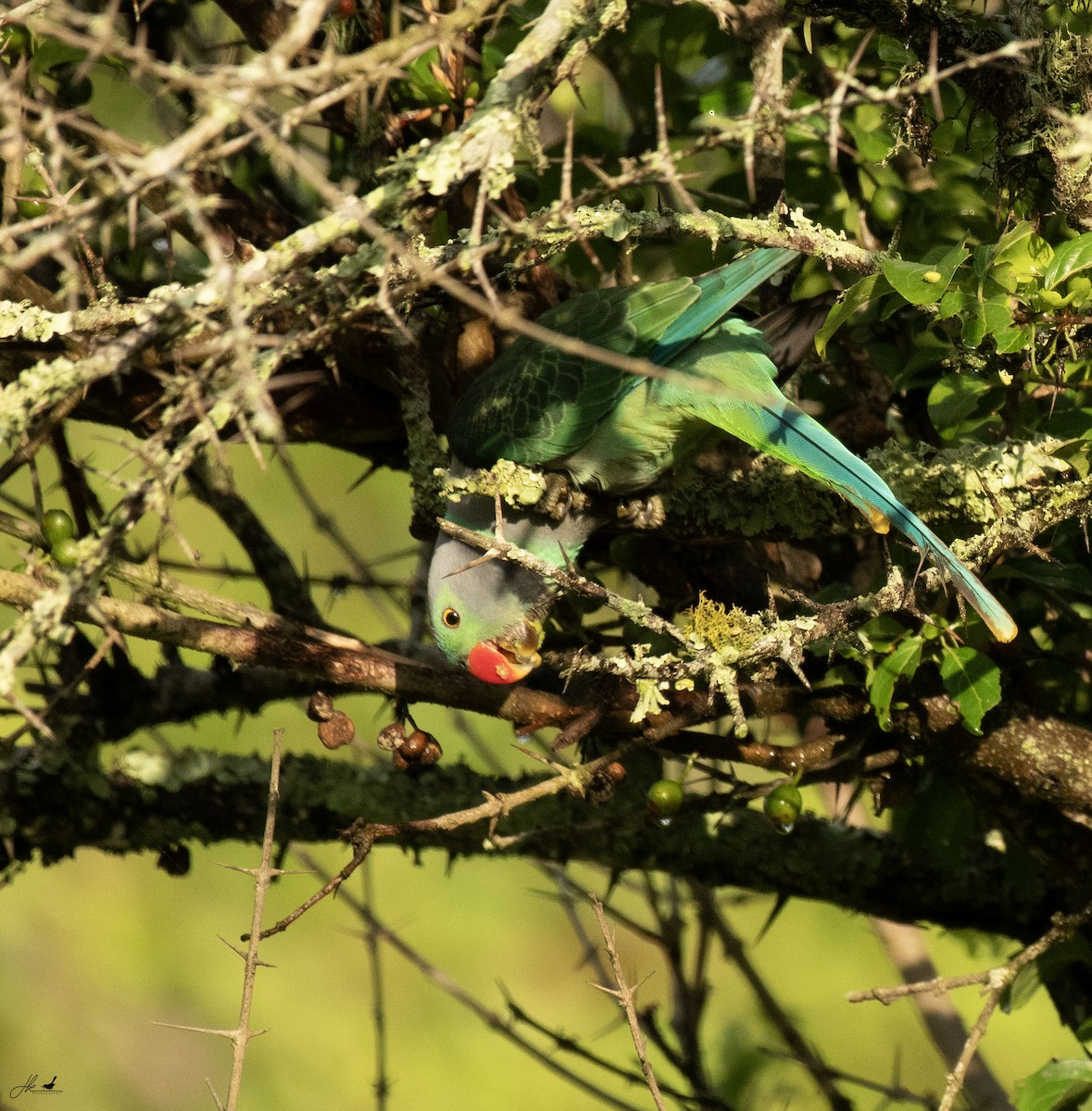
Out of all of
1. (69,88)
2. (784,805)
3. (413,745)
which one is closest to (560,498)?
(413,745)

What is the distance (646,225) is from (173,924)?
3.90 m

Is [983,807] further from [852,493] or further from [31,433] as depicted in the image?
[31,433]

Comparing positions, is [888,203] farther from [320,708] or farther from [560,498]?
[320,708]

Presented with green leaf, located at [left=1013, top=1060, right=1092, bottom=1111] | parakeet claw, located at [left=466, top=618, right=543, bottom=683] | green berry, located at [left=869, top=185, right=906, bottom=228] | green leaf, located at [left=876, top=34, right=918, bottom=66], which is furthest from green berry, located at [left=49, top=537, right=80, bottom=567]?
green leaf, located at [left=1013, top=1060, right=1092, bottom=1111]

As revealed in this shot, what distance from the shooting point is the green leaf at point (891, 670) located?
7.43 feet

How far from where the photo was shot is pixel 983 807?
2.61 metres

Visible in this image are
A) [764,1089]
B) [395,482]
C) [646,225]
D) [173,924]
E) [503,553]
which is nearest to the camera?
[503,553]

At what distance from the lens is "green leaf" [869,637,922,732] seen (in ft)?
7.43

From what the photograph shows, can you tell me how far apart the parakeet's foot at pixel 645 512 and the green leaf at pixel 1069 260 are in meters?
1.10

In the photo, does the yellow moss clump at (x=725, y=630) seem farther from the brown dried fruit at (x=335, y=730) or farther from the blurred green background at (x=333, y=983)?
the blurred green background at (x=333, y=983)

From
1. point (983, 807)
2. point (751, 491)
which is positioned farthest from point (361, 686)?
point (983, 807)

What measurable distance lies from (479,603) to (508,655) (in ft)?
0.87

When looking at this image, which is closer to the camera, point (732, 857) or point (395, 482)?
point (732, 857)

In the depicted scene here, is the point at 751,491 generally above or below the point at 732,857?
above
